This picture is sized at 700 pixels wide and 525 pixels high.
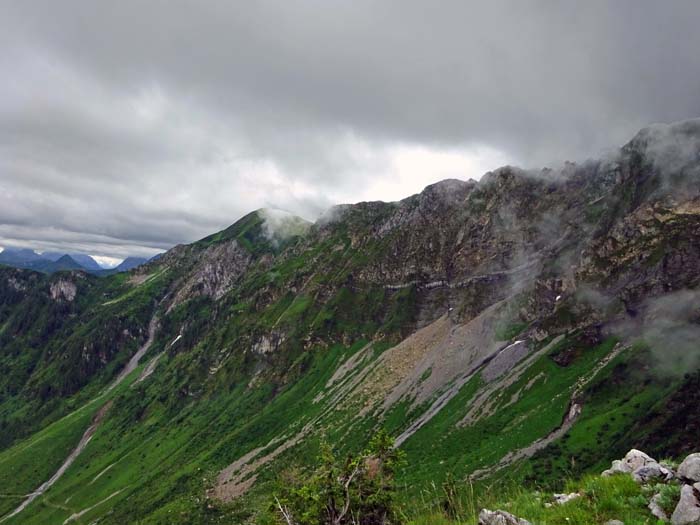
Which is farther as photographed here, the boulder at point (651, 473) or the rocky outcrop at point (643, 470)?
the rocky outcrop at point (643, 470)

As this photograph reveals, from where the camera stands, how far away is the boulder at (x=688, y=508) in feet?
39.9

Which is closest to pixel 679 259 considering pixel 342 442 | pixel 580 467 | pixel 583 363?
pixel 583 363

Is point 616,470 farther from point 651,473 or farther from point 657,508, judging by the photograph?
point 657,508

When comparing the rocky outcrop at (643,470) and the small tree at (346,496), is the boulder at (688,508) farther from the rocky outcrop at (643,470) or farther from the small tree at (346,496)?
the small tree at (346,496)

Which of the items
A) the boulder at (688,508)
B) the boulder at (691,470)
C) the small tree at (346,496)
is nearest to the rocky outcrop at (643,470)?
the boulder at (691,470)

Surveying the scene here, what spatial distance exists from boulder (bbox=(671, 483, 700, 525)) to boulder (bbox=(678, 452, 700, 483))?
125cm

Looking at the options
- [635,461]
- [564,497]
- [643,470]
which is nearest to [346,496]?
[564,497]

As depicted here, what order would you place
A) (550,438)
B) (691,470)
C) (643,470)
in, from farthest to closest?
(550,438) < (643,470) < (691,470)

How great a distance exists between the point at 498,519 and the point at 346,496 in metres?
7.88

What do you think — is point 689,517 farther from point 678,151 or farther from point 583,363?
point 678,151

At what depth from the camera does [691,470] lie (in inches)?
562

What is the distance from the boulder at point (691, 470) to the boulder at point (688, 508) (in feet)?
4.10

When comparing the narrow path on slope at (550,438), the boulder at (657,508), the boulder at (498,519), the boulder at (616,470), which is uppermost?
the boulder at (657,508)

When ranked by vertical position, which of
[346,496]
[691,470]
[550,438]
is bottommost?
[550,438]
